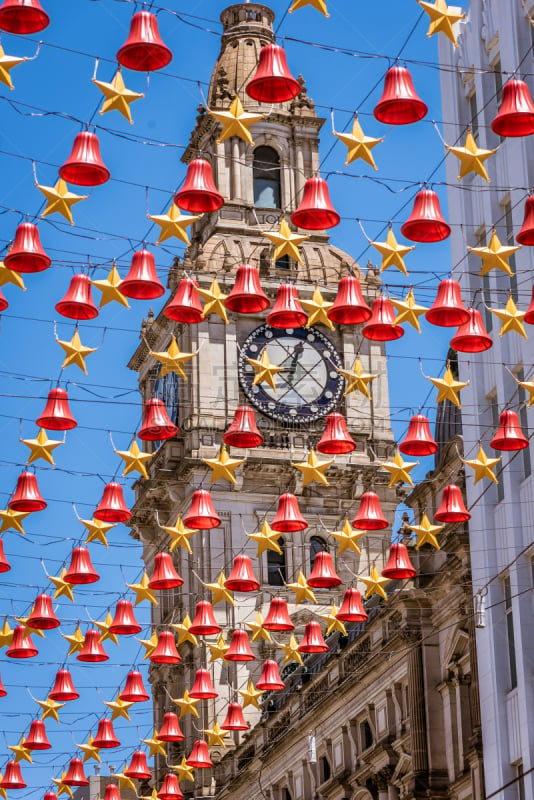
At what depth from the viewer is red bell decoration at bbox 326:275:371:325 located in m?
37.1

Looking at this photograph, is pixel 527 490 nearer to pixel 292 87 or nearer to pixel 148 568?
pixel 292 87

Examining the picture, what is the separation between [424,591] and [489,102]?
45.7 ft

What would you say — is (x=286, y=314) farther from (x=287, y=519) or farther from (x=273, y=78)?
(x=287, y=519)

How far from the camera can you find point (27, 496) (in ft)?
141

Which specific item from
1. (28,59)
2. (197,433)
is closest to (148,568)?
(197,433)

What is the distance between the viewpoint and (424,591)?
2302 inches

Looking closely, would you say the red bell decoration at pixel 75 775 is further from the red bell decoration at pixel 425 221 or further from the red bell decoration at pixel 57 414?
the red bell decoration at pixel 425 221

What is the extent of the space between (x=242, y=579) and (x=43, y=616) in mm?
5845

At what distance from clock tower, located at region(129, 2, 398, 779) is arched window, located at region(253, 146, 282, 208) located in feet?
0.31

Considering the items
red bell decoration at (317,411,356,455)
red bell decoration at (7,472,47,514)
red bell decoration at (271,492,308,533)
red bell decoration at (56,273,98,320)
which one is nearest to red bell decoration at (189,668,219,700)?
red bell decoration at (271,492,308,533)

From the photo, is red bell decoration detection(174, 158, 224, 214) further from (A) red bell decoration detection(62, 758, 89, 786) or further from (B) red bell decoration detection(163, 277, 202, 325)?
(A) red bell decoration detection(62, 758, 89, 786)

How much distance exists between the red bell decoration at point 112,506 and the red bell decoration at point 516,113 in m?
13.5

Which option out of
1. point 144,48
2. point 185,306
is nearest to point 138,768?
point 185,306

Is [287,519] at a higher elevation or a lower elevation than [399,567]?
higher
